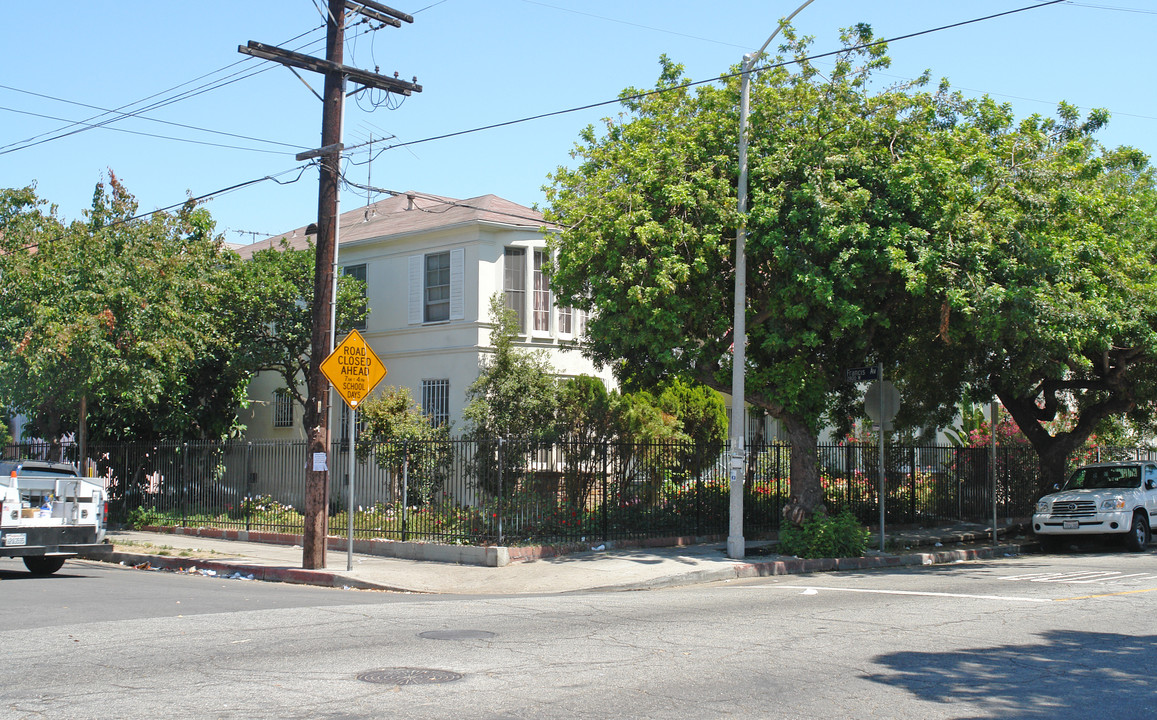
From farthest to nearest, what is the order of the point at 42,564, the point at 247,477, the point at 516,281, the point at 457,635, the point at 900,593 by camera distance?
the point at 516,281 → the point at 247,477 → the point at 42,564 → the point at 900,593 → the point at 457,635

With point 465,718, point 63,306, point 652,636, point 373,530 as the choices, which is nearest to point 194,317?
point 63,306

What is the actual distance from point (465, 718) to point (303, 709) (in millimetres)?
1090

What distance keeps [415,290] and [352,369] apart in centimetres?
945

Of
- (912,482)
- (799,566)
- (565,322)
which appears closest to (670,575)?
(799,566)

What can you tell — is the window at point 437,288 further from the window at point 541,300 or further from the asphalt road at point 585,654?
the asphalt road at point 585,654

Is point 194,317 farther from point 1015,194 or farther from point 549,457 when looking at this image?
point 1015,194

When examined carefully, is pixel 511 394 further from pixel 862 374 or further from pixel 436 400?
pixel 862 374

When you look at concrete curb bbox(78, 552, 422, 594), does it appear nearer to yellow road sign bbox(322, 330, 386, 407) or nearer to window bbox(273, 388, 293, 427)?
yellow road sign bbox(322, 330, 386, 407)

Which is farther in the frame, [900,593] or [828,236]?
[828,236]

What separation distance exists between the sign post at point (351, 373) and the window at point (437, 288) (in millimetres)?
8489

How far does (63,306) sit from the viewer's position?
21188 mm

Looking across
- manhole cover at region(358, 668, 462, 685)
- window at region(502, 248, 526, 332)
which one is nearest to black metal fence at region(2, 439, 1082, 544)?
window at region(502, 248, 526, 332)

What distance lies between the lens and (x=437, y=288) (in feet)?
80.5

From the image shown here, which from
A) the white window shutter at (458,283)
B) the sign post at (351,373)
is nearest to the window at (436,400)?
the white window shutter at (458,283)
